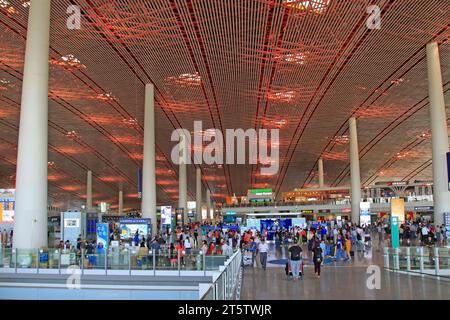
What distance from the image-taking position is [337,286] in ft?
40.8

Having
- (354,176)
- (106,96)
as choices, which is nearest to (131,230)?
(106,96)

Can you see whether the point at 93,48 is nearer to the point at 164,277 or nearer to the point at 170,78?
the point at 170,78

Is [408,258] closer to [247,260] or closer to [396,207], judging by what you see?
[247,260]

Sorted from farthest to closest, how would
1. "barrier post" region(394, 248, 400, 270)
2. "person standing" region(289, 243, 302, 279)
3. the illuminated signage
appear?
the illuminated signage < "barrier post" region(394, 248, 400, 270) < "person standing" region(289, 243, 302, 279)

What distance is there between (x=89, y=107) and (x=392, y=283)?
3035cm

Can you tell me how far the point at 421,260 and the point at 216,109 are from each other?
86.9ft

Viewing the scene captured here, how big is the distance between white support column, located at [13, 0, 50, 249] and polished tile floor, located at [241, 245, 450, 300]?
7025 millimetres

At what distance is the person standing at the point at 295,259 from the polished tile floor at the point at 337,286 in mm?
248

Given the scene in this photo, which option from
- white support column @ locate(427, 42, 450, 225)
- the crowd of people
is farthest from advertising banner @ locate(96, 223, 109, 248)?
white support column @ locate(427, 42, 450, 225)

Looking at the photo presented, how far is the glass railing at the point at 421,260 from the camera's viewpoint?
45.4 ft

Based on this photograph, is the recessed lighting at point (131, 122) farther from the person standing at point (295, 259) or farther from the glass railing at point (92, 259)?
the person standing at point (295, 259)

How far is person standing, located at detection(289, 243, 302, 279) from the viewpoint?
44.5ft

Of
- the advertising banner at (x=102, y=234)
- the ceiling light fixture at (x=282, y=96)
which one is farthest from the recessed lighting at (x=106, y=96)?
the advertising banner at (x=102, y=234)

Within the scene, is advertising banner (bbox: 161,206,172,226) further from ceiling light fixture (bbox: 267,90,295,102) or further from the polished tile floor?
Result: the polished tile floor
